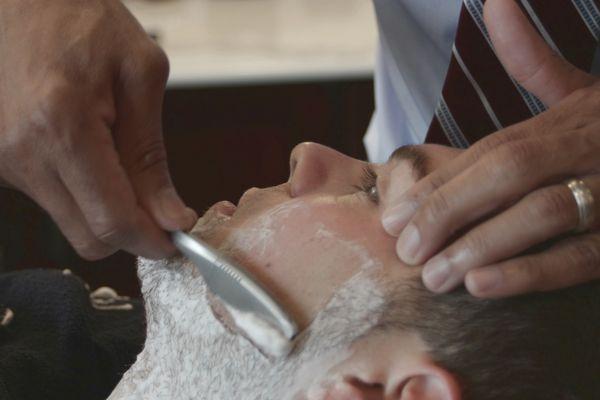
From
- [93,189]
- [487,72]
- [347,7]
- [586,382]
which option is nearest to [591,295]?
[586,382]

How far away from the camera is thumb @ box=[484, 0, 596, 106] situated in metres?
0.96

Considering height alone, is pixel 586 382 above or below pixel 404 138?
above

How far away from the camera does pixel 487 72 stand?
1.16 meters

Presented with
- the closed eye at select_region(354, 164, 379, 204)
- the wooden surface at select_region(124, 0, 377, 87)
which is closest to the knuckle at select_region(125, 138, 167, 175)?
the closed eye at select_region(354, 164, 379, 204)

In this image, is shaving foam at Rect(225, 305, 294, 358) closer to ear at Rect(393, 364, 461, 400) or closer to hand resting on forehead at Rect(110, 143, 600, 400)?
hand resting on forehead at Rect(110, 143, 600, 400)

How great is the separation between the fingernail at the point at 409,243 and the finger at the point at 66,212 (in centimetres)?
31

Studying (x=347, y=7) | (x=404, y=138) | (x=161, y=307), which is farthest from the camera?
(x=347, y=7)

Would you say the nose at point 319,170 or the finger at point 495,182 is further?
the nose at point 319,170

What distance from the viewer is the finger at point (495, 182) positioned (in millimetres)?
806

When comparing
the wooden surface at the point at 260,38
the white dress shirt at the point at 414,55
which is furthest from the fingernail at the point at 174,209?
the wooden surface at the point at 260,38

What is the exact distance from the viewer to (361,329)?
0.87m

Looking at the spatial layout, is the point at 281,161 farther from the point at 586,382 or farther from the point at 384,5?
the point at 586,382

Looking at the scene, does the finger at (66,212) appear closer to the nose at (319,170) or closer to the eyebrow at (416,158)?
the nose at (319,170)

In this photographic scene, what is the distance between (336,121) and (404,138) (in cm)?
84
